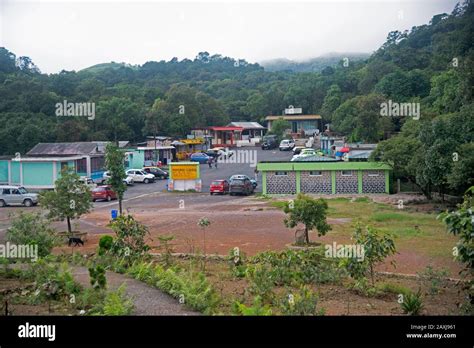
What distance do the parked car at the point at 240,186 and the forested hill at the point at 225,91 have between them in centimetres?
354

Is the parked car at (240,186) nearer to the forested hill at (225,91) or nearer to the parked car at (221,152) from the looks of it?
the forested hill at (225,91)

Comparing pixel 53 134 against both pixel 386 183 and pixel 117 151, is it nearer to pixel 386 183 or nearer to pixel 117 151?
Answer: pixel 117 151

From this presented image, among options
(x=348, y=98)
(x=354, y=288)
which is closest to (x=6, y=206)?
(x=354, y=288)

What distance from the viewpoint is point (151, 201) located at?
17125mm

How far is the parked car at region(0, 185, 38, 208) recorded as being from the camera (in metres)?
11.2

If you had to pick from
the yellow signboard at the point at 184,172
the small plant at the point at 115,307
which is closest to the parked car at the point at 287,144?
the yellow signboard at the point at 184,172

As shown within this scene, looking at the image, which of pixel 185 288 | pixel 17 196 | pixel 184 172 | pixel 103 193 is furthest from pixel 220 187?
pixel 185 288

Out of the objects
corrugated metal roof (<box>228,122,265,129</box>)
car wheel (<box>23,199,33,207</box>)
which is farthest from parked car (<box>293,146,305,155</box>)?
car wheel (<box>23,199,33,207</box>)

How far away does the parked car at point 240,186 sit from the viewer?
18094mm

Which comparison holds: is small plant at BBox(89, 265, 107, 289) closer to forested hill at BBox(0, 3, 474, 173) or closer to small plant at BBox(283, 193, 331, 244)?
forested hill at BBox(0, 3, 474, 173)

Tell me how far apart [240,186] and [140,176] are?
17.1 feet

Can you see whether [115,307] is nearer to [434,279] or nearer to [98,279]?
[98,279]

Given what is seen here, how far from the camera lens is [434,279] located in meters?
6.88
